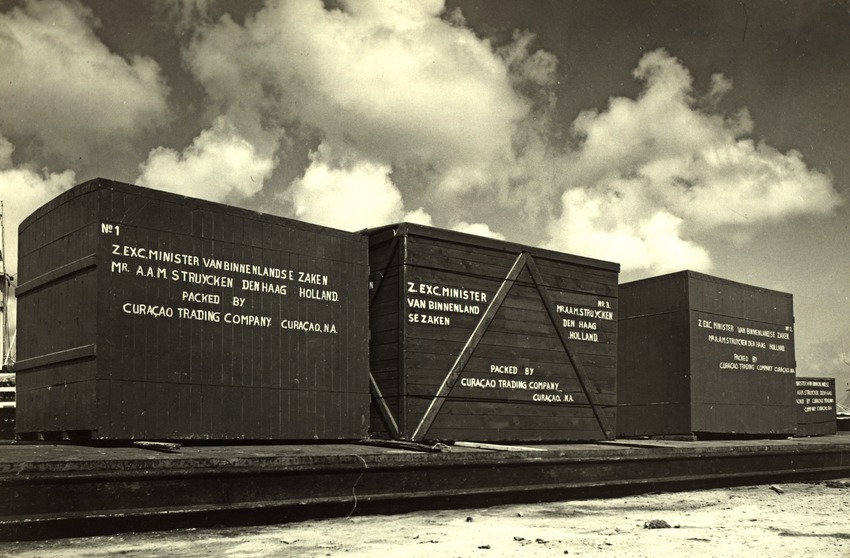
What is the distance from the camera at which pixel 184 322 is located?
7.62m

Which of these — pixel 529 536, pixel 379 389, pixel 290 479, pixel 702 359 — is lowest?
pixel 529 536

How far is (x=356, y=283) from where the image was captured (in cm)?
903

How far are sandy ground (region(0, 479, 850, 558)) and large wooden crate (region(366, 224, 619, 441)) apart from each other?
1.34 metres

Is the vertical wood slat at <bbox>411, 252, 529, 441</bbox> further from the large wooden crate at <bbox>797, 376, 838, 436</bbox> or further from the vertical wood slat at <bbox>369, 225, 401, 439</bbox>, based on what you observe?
the large wooden crate at <bbox>797, 376, 838, 436</bbox>

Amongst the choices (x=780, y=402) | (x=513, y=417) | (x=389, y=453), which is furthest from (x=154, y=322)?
(x=780, y=402)

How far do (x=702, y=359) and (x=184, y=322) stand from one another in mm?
8392

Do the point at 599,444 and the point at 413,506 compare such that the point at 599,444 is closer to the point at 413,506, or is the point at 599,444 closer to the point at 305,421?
the point at 413,506

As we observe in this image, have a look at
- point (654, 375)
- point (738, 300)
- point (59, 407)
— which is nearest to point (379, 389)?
point (59, 407)

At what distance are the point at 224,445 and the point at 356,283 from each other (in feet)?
7.62

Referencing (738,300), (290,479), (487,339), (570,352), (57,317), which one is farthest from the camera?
(738,300)

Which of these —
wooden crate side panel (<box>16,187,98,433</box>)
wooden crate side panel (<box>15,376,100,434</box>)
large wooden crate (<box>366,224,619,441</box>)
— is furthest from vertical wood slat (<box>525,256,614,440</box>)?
wooden crate side panel (<box>15,376,100,434</box>)

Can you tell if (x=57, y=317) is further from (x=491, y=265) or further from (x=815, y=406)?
(x=815, y=406)

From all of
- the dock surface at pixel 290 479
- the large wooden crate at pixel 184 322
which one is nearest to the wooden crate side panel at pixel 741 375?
the dock surface at pixel 290 479

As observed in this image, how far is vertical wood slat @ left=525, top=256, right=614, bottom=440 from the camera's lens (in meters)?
10.5
